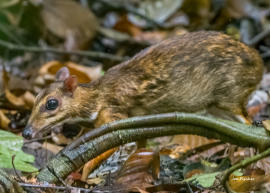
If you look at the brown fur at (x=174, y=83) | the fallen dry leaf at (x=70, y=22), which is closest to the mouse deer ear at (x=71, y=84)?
the brown fur at (x=174, y=83)

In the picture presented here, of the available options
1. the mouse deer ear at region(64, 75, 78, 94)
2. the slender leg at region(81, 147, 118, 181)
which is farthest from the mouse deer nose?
the slender leg at region(81, 147, 118, 181)

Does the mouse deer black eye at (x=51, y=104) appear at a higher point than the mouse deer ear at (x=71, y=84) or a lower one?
lower

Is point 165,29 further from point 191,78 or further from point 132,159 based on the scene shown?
point 132,159

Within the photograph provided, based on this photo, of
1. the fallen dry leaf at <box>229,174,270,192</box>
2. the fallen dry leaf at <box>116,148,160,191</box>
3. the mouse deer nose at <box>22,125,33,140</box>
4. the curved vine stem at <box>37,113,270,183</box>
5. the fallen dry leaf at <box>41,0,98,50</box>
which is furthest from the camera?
the fallen dry leaf at <box>41,0,98,50</box>

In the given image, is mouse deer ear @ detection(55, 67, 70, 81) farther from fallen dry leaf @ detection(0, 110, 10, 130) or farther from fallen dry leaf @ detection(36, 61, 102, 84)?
fallen dry leaf @ detection(0, 110, 10, 130)

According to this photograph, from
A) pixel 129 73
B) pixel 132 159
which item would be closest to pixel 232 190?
pixel 132 159

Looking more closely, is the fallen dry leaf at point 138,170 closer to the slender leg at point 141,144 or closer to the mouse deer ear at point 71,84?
the slender leg at point 141,144

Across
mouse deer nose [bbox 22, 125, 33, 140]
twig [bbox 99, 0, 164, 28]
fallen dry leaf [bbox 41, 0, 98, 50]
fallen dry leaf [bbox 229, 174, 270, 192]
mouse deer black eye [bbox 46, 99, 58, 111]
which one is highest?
twig [bbox 99, 0, 164, 28]
